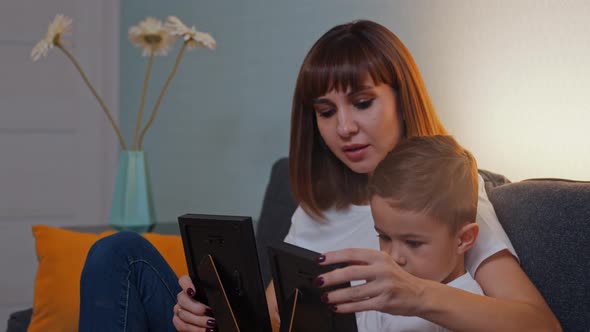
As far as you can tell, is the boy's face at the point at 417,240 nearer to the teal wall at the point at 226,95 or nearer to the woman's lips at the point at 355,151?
the woman's lips at the point at 355,151

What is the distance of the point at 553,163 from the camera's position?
1.51 m

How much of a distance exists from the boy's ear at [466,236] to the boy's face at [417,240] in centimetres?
2

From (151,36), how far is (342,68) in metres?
1.12

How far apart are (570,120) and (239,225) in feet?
2.35

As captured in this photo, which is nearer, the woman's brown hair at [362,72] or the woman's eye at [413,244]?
the woman's eye at [413,244]

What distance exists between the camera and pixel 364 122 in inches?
56.7

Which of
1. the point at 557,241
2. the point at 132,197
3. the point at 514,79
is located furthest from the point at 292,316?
the point at 132,197

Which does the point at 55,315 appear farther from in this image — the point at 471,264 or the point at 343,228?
the point at 471,264

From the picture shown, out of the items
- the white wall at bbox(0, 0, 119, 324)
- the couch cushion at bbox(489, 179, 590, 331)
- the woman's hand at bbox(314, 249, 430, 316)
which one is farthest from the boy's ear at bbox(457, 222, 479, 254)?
the white wall at bbox(0, 0, 119, 324)

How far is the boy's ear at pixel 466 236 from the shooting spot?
1183mm

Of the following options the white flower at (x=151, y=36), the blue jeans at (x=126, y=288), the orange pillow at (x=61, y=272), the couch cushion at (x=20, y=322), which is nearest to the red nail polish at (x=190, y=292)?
the blue jeans at (x=126, y=288)

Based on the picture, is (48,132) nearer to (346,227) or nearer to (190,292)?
(346,227)

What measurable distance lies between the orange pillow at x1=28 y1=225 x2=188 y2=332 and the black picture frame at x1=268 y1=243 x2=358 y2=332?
84cm

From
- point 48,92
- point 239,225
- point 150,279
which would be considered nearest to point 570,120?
point 239,225
